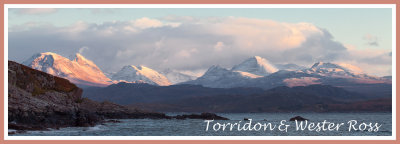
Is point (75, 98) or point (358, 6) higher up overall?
point (358, 6)

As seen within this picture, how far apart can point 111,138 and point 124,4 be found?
1285 cm

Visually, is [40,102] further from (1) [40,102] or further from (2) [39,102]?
(2) [39,102]

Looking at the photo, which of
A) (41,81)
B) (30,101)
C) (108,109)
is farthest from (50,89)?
(108,109)

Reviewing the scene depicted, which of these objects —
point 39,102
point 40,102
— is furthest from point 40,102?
point 39,102

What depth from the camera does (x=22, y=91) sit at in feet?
337

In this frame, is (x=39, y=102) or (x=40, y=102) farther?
(x=40, y=102)

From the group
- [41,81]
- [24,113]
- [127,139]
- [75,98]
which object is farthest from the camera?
[75,98]

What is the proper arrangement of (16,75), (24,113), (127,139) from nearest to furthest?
(127,139) → (24,113) → (16,75)

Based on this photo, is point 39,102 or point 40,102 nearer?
point 39,102

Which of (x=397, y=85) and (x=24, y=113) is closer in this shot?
(x=397, y=85)

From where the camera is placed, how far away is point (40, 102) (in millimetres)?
103312

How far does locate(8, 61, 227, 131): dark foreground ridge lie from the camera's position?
302ft

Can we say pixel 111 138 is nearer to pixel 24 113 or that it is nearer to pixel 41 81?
pixel 24 113

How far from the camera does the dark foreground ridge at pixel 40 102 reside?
9206 cm
